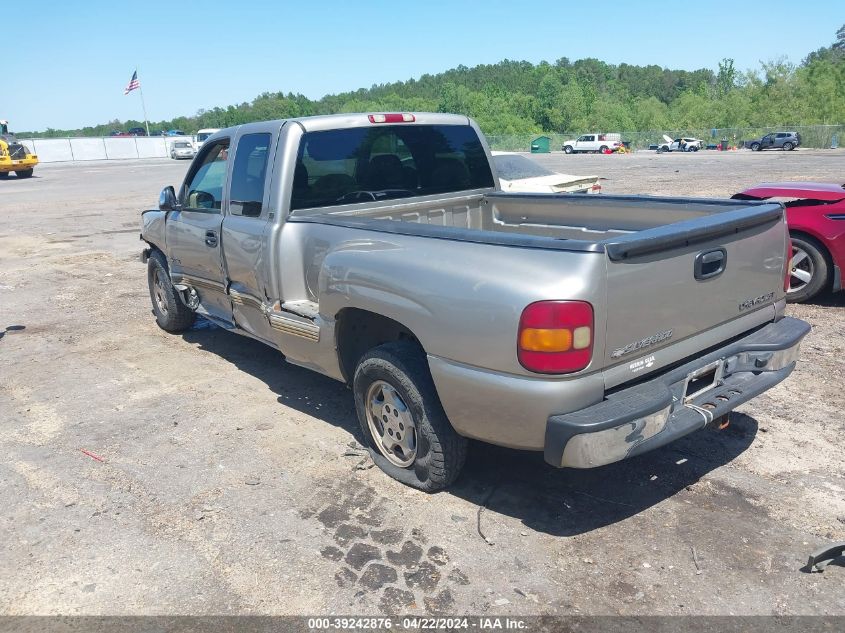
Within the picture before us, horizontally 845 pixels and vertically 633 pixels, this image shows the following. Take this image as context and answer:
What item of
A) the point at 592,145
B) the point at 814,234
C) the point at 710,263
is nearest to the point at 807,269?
the point at 814,234

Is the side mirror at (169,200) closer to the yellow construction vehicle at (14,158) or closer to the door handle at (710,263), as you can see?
the door handle at (710,263)

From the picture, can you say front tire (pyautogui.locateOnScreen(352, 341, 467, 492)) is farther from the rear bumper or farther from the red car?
the red car

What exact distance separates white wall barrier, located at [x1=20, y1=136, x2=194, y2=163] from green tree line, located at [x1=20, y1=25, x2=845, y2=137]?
1000 cm

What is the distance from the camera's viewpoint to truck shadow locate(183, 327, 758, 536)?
3551 mm

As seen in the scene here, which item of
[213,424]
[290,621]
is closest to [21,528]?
[213,424]

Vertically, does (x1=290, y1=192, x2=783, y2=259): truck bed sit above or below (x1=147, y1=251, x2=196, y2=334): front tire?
above

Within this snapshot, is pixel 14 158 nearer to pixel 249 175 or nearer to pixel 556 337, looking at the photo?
pixel 249 175

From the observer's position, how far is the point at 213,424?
4.82 m

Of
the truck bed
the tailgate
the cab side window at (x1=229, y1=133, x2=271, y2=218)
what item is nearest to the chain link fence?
the truck bed

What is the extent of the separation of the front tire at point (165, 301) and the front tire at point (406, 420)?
3237mm

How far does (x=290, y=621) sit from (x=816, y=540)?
8.11 ft

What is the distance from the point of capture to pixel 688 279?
127 inches

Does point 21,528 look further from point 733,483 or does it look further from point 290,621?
point 733,483

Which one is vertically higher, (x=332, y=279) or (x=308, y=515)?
(x=332, y=279)
